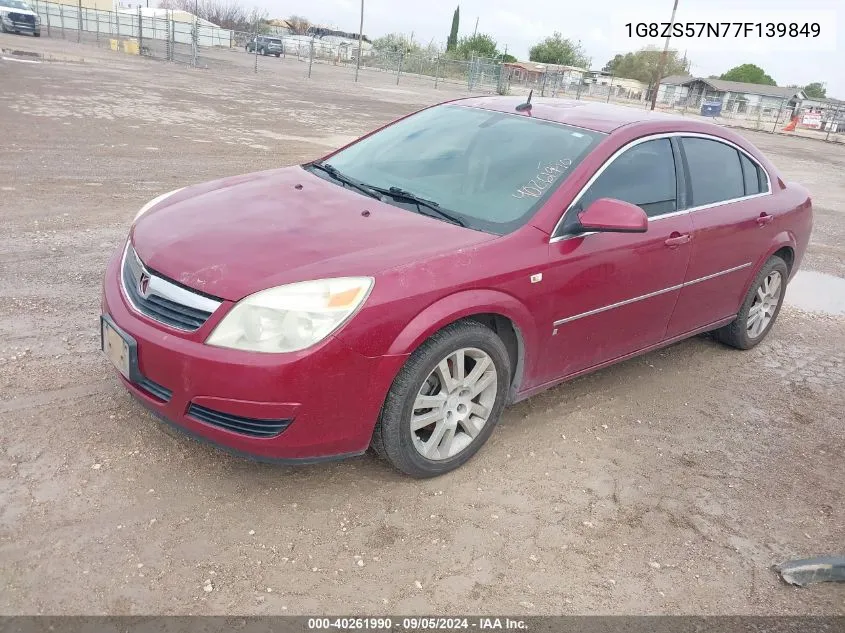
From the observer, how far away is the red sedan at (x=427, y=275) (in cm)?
273

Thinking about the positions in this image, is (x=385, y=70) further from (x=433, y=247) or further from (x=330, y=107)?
(x=433, y=247)

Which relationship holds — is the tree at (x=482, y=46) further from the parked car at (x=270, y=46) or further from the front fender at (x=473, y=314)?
the front fender at (x=473, y=314)

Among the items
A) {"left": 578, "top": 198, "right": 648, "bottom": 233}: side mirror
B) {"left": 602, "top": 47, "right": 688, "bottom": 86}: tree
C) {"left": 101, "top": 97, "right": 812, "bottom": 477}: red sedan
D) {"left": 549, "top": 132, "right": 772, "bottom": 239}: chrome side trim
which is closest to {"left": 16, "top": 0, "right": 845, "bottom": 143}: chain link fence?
{"left": 602, "top": 47, "right": 688, "bottom": 86}: tree

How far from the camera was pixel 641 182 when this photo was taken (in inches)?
153

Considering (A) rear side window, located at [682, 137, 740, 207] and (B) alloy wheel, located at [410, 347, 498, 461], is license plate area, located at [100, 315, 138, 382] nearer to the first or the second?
(B) alloy wheel, located at [410, 347, 498, 461]

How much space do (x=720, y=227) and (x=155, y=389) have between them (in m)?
3.34

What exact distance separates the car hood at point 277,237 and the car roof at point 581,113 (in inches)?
45.6

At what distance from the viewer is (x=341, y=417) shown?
2832 mm

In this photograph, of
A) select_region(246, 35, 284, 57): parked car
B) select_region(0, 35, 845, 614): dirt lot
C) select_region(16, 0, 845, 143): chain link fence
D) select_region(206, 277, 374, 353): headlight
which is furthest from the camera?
select_region(246, 35, 284, 57): parked car

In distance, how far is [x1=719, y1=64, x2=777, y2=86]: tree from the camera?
301ft

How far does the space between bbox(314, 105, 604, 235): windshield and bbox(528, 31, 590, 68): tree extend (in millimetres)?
82188

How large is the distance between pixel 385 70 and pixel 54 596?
5038 centimetres

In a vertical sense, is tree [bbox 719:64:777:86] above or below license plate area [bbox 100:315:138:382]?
above

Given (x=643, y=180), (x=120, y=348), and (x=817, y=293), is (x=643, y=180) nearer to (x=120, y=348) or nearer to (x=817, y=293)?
(x=120, y=348)
